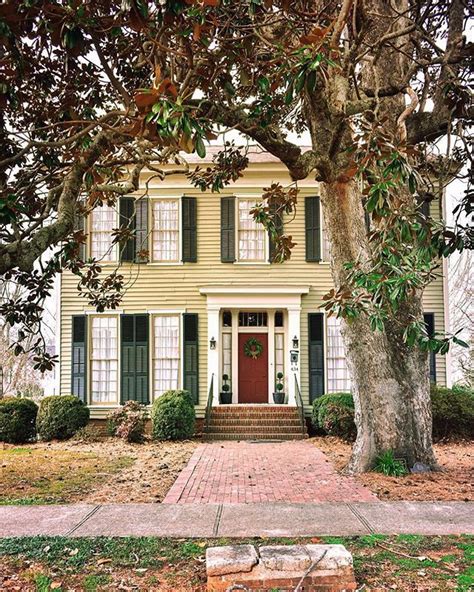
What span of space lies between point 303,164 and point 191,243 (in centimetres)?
831

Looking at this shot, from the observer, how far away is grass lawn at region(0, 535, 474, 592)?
439cm

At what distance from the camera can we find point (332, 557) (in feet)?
13.9

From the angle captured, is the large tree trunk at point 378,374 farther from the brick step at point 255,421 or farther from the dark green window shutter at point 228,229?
the dark green window shutter at point 228,229

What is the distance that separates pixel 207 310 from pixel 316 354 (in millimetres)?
3209

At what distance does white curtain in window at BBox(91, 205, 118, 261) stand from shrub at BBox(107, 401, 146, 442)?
4.29 metres

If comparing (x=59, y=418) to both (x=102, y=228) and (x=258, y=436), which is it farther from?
(x=102, y=228)

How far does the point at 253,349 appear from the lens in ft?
55.2

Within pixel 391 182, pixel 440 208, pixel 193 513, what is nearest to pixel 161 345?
pixel 440 208

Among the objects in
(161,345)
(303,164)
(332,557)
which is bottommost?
(332,557)

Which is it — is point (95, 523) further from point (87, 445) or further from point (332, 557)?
point (87, 445)

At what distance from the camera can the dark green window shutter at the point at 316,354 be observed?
16250 mm

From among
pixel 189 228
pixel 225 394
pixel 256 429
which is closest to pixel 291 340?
pixel 225 394

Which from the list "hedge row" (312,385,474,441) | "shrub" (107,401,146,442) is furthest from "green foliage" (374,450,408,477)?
"shrub" (107,401,146,442)

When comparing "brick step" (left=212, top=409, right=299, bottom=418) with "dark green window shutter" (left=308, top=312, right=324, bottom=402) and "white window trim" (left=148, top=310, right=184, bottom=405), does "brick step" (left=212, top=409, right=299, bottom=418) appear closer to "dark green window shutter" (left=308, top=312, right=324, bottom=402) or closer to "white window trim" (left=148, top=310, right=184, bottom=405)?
"dark green window shutter" (left=308, top=312, right=324, bottom=402)
